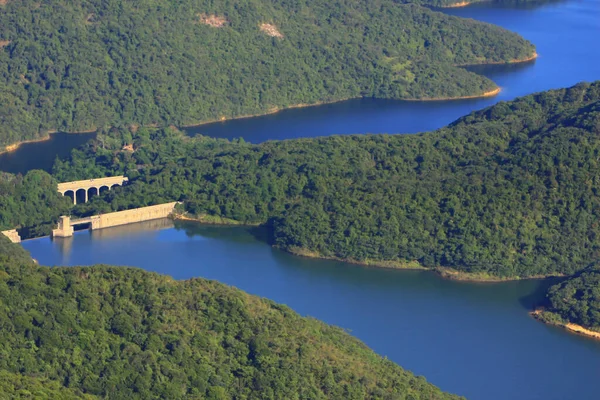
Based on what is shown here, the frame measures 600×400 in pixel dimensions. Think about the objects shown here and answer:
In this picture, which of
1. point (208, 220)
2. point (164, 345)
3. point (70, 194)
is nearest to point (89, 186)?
point (70, 194)

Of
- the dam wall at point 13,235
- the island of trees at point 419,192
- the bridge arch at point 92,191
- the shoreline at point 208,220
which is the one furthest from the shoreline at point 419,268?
the bridge arch at point 92,191

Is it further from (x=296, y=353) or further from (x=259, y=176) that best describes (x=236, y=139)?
(x=296, y=353)

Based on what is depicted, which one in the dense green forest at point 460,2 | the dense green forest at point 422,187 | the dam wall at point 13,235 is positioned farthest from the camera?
the dense green forest at point 460,2

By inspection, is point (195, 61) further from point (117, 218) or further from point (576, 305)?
point (576, 305)

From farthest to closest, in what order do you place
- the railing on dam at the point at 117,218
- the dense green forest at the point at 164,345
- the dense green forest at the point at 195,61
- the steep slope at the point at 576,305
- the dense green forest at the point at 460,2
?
the dense green forest at the point at 460,2, the dense green forest at the point at 195,61, the railing on dam at the point at 117,218, the steep slope at the point at 576,305, the dense green forest at the point at 164,345

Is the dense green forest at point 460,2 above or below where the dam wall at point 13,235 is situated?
above

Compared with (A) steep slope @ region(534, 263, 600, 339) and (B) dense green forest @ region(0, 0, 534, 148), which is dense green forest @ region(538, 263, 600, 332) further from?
(B) dense green forest @ region(0, 0, 534, 148)

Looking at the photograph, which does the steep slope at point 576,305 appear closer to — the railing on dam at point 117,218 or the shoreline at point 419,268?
the shoreline at point 419,268
